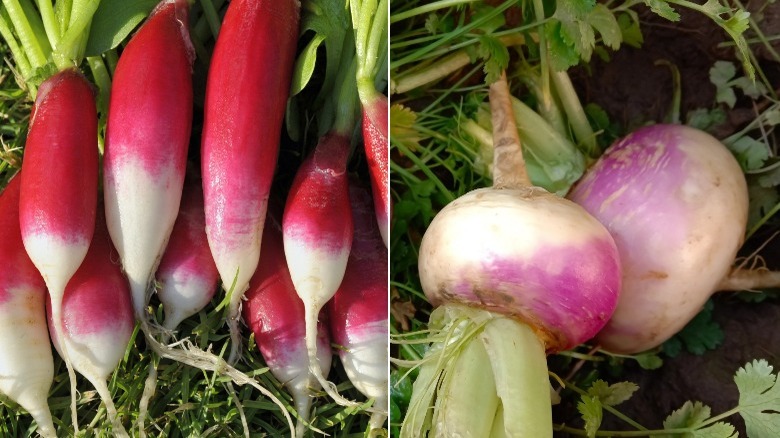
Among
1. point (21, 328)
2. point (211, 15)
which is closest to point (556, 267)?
point (211, 15)

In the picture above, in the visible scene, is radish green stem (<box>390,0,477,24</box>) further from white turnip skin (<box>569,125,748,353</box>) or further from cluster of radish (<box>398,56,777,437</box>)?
white turnip skin (<box>569,125,748,353</box>)

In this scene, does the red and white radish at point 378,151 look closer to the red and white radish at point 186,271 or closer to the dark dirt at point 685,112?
the red and white radish at point 186,271

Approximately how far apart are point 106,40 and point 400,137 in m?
0.49

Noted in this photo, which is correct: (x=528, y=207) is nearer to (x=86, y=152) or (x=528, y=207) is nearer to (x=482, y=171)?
(x=482, y=171)

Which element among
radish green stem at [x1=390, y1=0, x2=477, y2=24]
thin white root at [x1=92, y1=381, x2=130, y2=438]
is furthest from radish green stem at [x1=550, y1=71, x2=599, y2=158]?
thin white root at [x1=92, y1=381, x2=130, y2=438]

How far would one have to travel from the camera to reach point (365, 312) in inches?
42.9

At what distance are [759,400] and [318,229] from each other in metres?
0.71

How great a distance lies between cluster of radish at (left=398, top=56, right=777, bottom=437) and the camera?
39.5 inches

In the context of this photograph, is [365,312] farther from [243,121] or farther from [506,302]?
[243,121]

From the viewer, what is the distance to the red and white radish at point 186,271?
3.46ft

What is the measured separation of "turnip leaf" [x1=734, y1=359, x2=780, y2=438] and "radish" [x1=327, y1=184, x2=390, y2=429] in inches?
21.4

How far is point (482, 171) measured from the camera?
1279 mm

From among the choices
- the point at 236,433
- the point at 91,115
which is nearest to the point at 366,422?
the point at 236,433

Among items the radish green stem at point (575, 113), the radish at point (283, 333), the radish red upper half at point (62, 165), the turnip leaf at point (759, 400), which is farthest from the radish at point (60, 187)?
the turnip leaf at point (759, 400)
